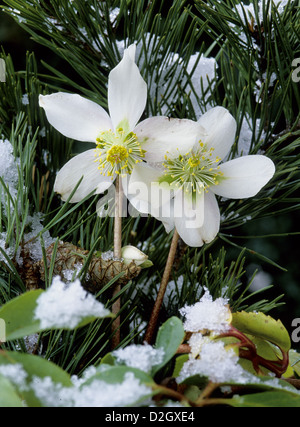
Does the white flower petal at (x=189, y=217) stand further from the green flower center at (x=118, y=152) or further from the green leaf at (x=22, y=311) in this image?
the green leaf at (x=22, y=311)

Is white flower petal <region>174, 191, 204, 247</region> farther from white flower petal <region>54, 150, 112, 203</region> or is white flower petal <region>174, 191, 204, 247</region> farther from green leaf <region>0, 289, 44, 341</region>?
green leaf <region>0, 289, 44, 341</region>

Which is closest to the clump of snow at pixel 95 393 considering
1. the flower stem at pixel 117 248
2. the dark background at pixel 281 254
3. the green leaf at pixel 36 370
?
the green leaf at pixel 36 370

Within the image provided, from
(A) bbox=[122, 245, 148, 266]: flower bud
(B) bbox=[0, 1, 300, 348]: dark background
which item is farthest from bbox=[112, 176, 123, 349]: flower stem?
(B) bbox=[0, 1, 300, 348]: dark background

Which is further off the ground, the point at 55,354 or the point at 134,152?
the point at 134,152
